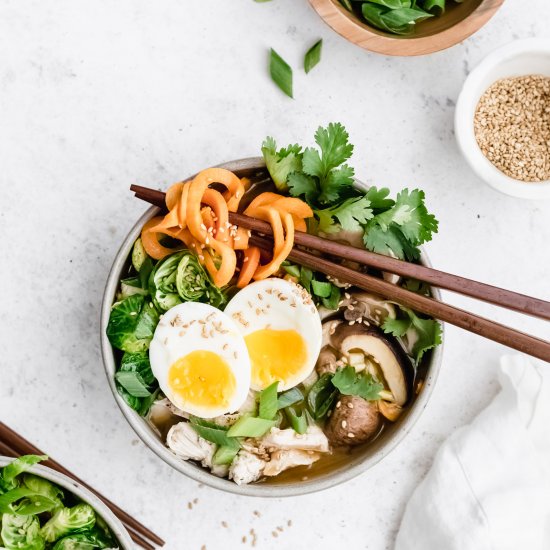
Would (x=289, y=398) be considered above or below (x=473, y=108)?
below

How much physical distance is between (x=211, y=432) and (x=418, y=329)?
22.5 inches

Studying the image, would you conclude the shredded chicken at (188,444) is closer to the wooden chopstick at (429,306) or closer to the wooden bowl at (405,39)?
the wooden chopstick at (429,306)

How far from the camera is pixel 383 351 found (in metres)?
2.14

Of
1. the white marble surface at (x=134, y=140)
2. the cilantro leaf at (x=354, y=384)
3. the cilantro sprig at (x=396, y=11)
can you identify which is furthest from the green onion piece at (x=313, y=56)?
the cilantro leaf at (x=354, y=384)

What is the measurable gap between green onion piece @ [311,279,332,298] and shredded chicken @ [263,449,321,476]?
0.41 m

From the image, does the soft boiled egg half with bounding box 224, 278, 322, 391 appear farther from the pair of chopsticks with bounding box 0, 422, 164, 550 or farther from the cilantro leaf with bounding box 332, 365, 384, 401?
the pair of chopsticks with bounding box 0, 422, 164, 550

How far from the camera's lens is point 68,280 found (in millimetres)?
2350

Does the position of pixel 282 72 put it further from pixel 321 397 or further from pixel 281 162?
pixel 321 397

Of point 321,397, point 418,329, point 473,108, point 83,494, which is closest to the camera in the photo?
point 83,494

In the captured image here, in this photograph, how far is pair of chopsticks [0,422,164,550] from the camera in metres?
2.26

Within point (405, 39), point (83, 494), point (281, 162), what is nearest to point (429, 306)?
point (281, 162)

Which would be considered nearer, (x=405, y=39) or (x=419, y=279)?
(x=419, y=279)

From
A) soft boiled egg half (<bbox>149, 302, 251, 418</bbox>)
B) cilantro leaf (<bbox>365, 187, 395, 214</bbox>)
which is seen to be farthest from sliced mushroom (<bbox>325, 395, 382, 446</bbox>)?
cilantro leaf (<bbox>365, 187, 395, 214</bbox>)

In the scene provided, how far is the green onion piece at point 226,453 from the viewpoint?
2.09 m
